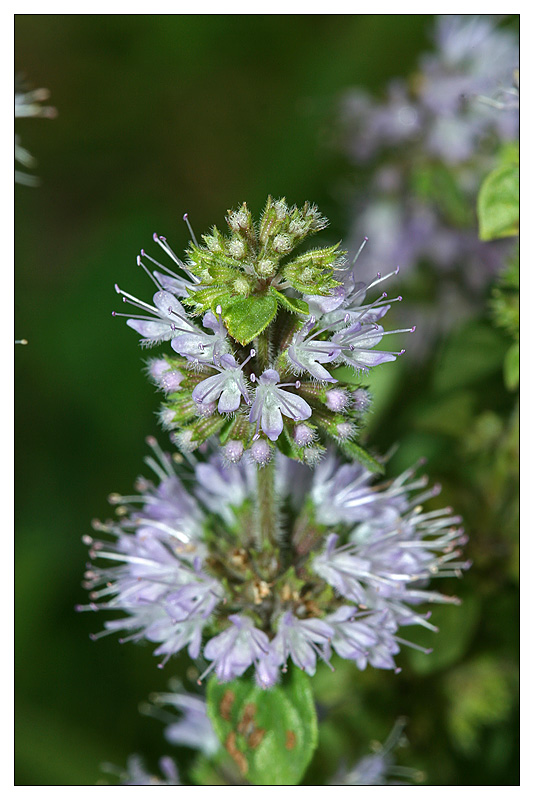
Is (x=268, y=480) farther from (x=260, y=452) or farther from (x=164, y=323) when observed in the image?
(x=164, y=323)

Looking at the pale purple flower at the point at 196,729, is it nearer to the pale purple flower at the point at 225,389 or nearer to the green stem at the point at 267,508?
the green stem at the point at 267,508

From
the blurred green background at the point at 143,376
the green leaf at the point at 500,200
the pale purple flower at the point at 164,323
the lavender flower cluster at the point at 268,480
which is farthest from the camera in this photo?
the blurred green background at the point at 143,376

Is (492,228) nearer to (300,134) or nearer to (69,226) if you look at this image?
(300,134)

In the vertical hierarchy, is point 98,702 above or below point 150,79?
below

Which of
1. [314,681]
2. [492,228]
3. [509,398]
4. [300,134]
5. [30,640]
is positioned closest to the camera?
[492,228]

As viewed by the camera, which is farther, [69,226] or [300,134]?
[69,226]

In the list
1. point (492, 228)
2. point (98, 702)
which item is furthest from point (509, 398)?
point (98, 702)

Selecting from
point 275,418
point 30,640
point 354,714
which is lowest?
point 354,714

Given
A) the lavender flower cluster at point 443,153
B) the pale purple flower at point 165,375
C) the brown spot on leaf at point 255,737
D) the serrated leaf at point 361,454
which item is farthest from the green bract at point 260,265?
the lavender flower cluster at point 443,153
